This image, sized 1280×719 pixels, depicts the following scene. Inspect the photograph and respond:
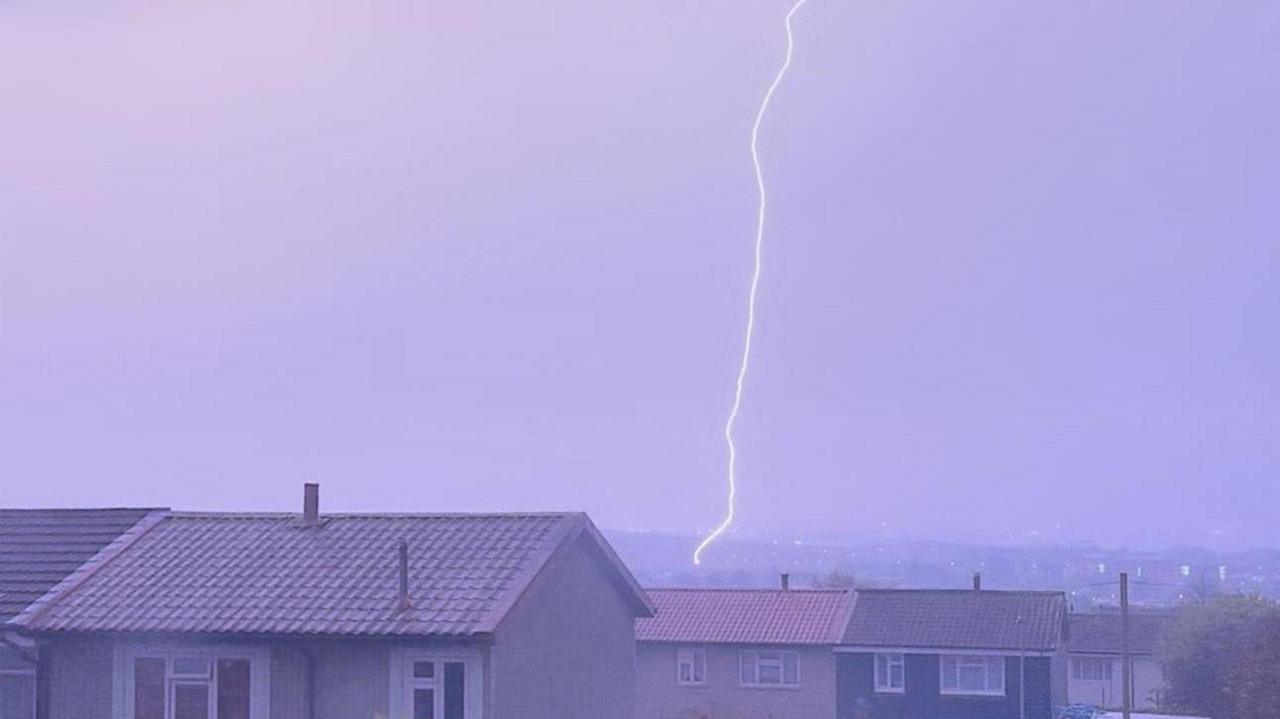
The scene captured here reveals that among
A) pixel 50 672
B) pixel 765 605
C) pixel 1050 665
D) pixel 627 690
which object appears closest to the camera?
pixel 50 672

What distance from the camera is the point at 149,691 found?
2458 cm

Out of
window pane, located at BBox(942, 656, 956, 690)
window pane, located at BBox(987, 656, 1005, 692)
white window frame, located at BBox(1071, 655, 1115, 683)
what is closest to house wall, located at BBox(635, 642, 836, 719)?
window pane, located at BBox(942, 656, 956, 690)

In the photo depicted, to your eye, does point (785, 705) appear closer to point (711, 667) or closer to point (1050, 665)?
point (711, 667)

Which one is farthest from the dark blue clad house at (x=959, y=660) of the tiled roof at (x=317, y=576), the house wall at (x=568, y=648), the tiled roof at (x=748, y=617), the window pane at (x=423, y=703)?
the window pane at (x=423, y=703)

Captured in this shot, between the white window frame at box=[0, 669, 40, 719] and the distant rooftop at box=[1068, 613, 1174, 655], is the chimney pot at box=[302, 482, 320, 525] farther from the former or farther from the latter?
the distant rooftop at box=[1068, 613, 1174, 655]

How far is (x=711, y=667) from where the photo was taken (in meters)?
53.0

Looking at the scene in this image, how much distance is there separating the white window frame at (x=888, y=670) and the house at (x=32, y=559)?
28621 mm

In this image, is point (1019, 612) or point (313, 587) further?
point (1019, 612)

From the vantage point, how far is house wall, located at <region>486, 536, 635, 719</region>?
23.9 metres

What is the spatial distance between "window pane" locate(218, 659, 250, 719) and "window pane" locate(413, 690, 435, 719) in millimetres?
2305

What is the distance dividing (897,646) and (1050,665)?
4150 millimetres

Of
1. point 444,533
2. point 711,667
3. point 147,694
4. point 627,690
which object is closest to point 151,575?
point 147,694

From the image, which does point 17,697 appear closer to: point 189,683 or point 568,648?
point 189,683

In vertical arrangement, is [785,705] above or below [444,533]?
below
